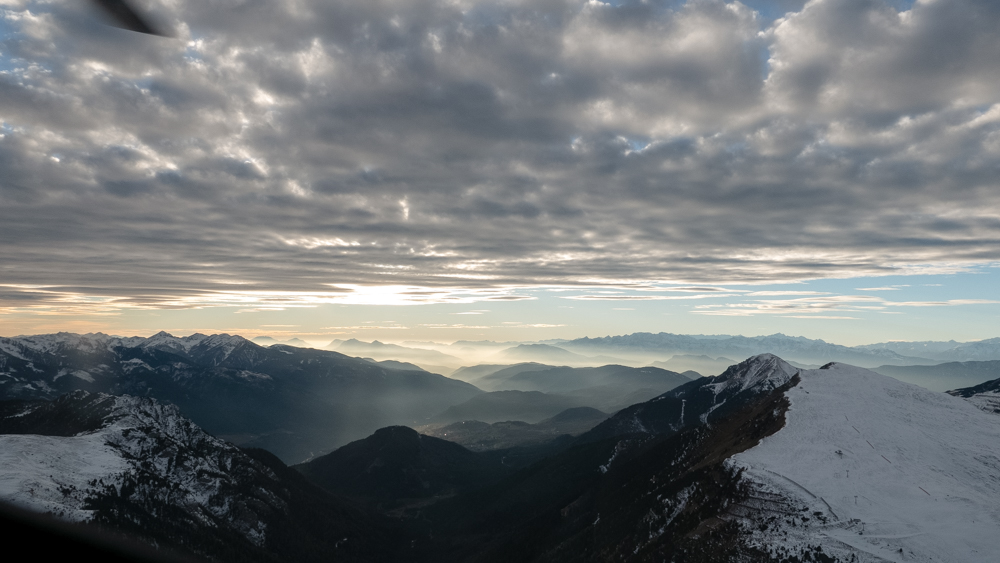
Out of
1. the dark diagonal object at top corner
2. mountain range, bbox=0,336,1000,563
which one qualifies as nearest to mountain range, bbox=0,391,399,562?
mountain range, bbox=0,336,1000,563

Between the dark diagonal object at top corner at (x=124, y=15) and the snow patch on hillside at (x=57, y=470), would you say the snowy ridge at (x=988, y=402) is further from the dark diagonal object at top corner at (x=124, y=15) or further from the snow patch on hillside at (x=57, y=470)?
the snow patch on hillside at (x=57, y=470)

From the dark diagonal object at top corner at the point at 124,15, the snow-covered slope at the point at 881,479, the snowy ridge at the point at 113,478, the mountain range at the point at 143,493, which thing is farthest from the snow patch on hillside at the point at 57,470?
the snow-covered slope at the point at 881,479

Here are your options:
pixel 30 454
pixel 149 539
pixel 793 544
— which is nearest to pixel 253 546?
pixel 149 539

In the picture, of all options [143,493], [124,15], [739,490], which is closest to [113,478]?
[143,493]

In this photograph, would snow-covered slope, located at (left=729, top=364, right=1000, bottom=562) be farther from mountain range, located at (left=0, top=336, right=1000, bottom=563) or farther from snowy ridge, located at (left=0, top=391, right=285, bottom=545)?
snowy ridge, located at (left=0, top=391, right=285, bottom=545)

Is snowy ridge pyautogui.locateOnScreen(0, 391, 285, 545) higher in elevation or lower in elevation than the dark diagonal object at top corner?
lower

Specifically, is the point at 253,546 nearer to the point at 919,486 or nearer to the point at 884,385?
the point at 919,486

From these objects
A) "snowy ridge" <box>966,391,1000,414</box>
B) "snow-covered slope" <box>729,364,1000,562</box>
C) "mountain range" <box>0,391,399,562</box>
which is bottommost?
"mountain range" <box>0,391,399,562</box>
